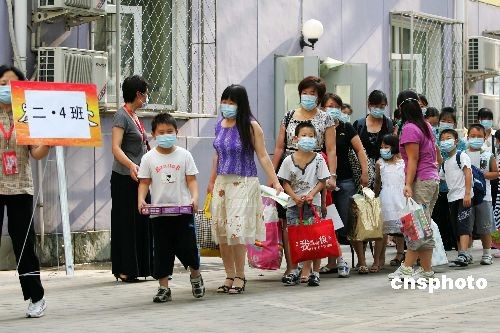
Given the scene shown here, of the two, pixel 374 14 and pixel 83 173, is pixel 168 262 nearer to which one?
pixel 83 173

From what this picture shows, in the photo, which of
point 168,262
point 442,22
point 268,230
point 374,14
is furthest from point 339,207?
point 442,22

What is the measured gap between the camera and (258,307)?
1085cm

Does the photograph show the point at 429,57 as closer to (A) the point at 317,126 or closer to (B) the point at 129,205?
(A) the point at 317,126

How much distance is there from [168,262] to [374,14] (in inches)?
417

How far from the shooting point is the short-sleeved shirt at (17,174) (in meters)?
10.2

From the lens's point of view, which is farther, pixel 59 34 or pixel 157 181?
pixel 59 34

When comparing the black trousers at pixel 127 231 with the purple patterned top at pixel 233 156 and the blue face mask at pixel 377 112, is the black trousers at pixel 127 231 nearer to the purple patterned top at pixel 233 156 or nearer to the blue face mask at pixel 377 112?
the purple patterned top at pixel 233 156

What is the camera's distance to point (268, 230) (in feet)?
42.8

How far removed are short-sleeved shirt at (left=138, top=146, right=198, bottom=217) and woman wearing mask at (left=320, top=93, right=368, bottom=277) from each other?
101 inches

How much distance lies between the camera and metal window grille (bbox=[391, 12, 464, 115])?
2197 centimetres

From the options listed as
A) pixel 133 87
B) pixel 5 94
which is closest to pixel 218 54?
pixel 133 87

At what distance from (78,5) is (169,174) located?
3570mm

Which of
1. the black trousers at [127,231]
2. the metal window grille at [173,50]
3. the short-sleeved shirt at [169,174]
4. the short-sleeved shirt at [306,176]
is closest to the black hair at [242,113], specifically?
the short-sleeved shirt at [169,174]

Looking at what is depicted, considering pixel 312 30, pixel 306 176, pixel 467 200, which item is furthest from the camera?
pixel 312 30
